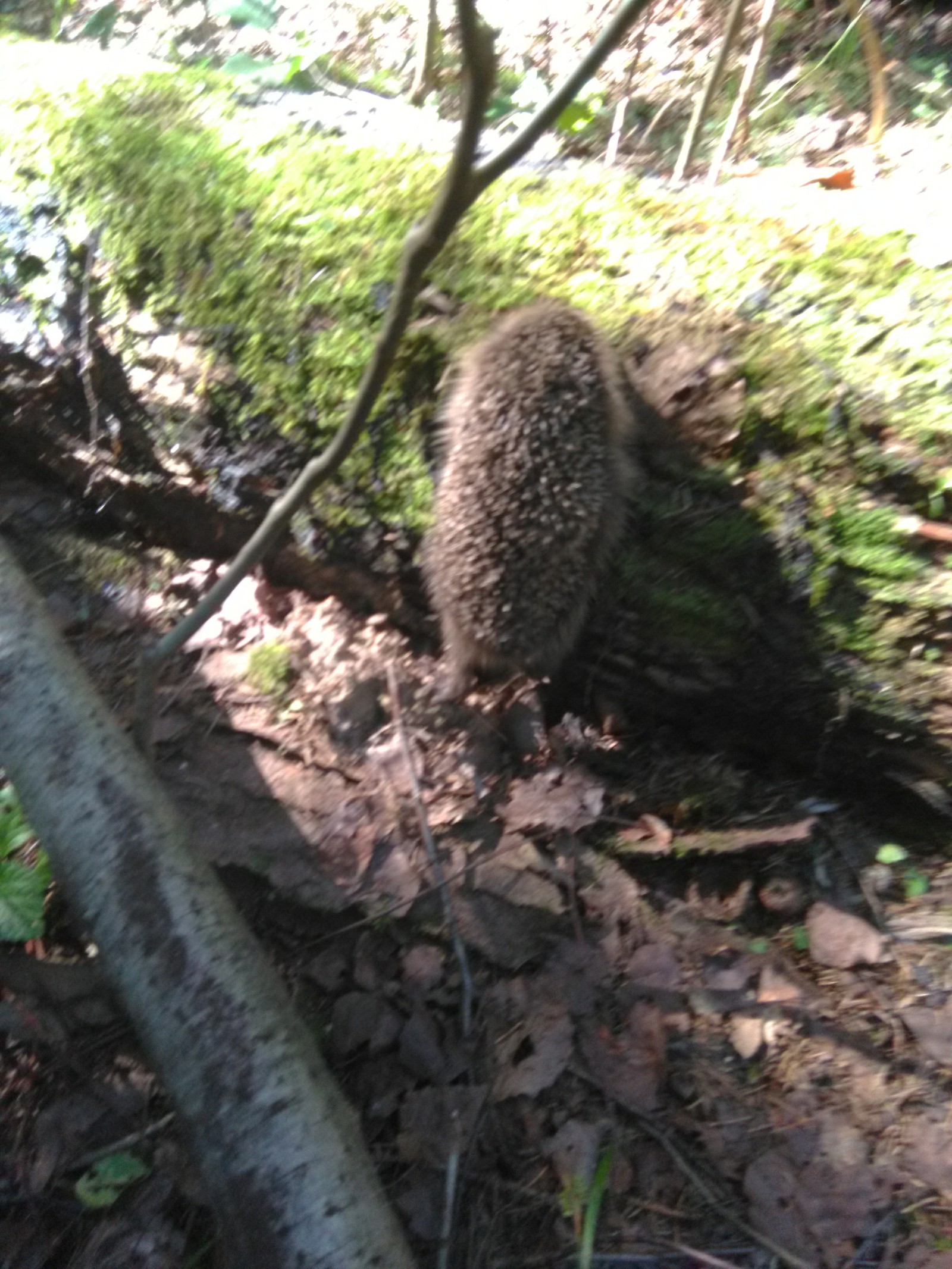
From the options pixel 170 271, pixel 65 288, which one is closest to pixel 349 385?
pixel 170 271

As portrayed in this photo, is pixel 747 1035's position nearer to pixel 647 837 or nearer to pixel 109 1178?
pixel 647 837

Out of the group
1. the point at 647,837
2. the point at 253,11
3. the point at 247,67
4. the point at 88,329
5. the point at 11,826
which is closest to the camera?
the point at 11,826

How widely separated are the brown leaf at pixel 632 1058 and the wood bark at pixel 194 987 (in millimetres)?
663

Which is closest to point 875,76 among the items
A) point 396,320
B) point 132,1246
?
point 396,320

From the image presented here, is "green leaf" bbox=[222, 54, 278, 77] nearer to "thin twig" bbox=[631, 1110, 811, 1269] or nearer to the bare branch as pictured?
the bare branch

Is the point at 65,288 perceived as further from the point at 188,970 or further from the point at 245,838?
the point at 188,970

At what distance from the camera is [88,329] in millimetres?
2986

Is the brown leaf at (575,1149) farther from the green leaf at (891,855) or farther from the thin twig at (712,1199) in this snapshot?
the green leaf at (891,855)

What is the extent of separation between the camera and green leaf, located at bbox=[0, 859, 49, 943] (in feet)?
7.14

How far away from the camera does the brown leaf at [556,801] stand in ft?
8.45

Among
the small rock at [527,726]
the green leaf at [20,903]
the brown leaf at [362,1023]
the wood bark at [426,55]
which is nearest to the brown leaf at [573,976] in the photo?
the brown leaf at [362,1023]

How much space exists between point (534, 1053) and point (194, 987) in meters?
0.91

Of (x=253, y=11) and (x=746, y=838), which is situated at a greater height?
(x=253, y=11)

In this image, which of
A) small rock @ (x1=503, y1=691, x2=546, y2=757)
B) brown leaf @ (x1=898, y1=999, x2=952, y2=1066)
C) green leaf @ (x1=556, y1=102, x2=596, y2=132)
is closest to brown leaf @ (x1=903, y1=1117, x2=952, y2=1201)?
brown leaf @ (x1=898, y1=999, x2=952, y2=1066)
